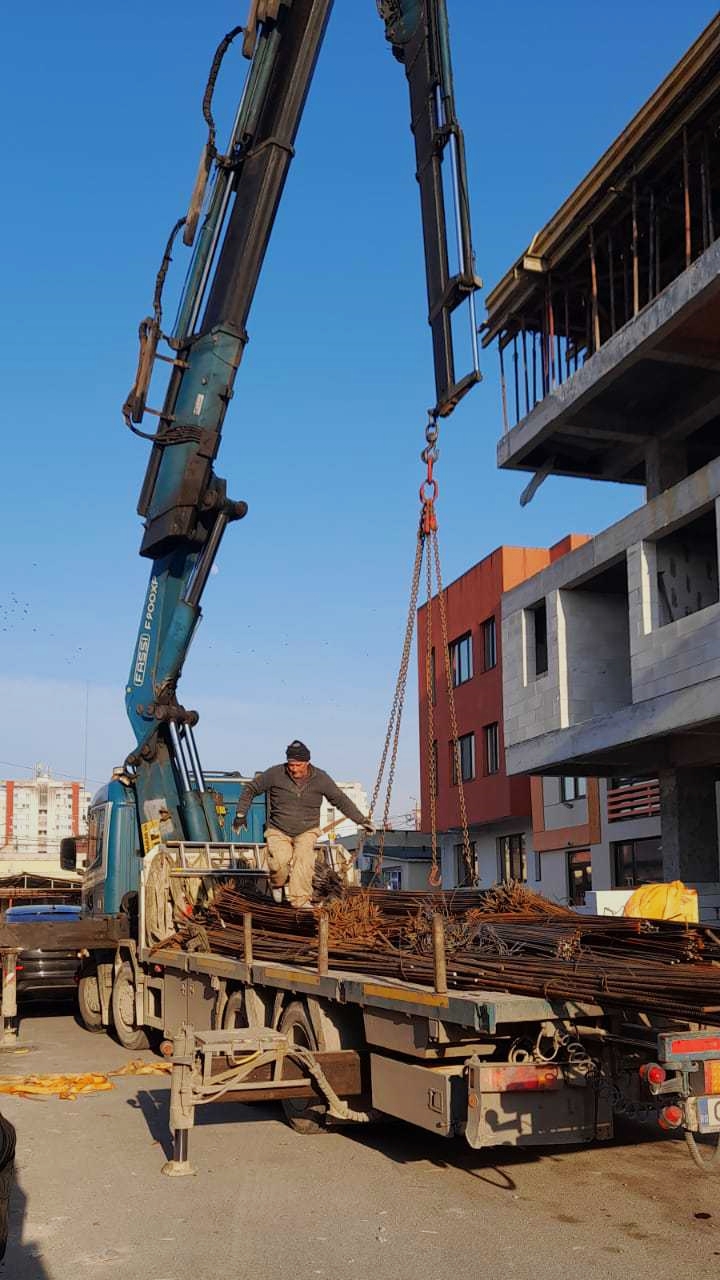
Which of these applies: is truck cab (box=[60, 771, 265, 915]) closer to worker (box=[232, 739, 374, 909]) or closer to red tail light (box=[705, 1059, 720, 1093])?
worker (box=[232, 739, 374, 909])

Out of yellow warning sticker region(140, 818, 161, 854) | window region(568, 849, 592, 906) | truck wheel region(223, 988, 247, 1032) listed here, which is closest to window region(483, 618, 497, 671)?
window region(568, 849, 592, 906)

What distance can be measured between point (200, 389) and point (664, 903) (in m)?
9.09

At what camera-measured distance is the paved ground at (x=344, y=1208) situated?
5711mm

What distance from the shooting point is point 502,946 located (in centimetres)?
800

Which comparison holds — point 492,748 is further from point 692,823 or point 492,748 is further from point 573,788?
point 692,823

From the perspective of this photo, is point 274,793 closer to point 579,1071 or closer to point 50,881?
point 579,1071

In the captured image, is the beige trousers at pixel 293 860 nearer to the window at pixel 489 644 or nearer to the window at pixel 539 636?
the window at pixel 539 636

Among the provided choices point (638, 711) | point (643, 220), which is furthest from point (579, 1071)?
point (643, 220)

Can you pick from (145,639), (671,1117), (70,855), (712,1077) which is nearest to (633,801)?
(70,855)

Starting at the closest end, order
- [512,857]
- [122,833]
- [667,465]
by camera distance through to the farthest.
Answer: [122,833] < [667,465] < [512,857]

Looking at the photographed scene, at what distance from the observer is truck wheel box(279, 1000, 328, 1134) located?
8539 mm

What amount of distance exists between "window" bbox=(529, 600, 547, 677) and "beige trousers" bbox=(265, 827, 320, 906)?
11.5 metres

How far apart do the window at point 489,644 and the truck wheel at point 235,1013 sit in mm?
27371

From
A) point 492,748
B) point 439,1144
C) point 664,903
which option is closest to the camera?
point 439,1144
